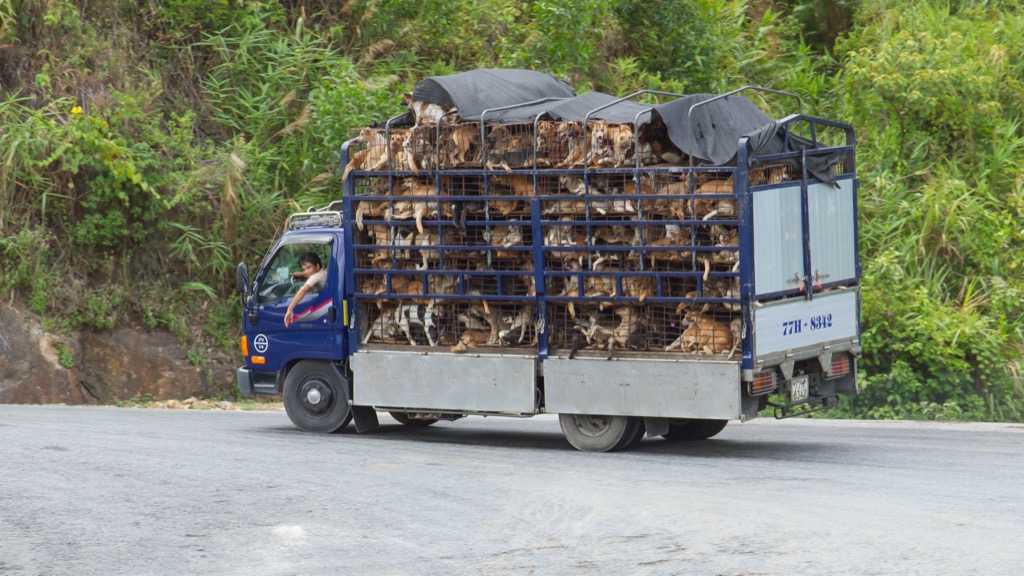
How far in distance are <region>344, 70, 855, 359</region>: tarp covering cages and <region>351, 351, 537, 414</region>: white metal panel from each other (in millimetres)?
184

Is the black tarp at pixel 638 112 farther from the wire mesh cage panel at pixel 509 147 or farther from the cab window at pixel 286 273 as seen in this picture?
the cab window at pixel 286 273

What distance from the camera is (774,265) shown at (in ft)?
33.6

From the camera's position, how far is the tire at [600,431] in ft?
35.2

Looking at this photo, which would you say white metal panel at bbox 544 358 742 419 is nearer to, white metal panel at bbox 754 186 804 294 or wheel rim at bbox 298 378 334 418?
white metal panel at bbox 754 186 804 294

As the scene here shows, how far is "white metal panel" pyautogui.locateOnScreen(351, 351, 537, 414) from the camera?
1095cm

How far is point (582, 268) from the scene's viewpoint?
1073 centimetres

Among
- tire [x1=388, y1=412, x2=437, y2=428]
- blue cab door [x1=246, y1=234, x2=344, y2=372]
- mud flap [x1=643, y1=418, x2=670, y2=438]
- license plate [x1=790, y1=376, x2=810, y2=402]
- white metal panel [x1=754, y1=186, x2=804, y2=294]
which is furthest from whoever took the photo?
tire [x1=388, y1=412, x2=437, y2=428]

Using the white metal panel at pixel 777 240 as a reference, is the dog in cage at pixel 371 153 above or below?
above

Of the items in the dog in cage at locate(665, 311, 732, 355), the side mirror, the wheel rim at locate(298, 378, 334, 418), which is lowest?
the wheel rim at locate(298, 378, 334, 418)

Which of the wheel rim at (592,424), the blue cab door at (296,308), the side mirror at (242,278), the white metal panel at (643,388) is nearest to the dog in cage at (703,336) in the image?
the white metal panel at (643,388)

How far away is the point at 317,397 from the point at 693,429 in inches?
141

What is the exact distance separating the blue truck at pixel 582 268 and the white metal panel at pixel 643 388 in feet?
0.05

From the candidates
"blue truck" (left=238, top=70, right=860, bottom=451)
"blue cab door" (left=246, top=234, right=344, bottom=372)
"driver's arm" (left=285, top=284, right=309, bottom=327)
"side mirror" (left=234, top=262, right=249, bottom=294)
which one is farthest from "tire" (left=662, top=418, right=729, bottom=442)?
"side mirror" (left=234, top=262, right=249, bottom=294)

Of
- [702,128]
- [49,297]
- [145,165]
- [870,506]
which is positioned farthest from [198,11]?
[870,506]
